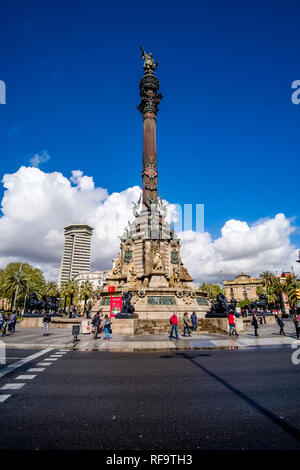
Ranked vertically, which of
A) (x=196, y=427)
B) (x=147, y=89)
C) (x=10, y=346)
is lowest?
(x=10, y=346)

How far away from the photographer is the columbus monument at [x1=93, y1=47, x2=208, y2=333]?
25347mm

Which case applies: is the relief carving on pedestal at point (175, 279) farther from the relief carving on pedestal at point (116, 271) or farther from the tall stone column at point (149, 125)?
the tall stone column at point (149, 125)

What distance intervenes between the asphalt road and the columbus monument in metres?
12.9

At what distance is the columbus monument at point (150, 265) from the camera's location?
25.3 m

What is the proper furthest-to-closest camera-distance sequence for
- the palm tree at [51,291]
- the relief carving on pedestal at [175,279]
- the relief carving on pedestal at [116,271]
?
1. the palm tree at [51,291]
2. the relief carving on pedestal at [116,271]
3. the relief carving on pedestal at [175,279]

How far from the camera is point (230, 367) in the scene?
8859 millimetres

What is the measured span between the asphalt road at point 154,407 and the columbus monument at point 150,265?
12.9 m

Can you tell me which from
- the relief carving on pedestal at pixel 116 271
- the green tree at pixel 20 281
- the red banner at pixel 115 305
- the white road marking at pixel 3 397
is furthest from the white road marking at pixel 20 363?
the green tree at pixel 20 281

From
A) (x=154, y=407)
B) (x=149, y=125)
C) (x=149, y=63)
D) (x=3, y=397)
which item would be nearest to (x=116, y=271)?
(x=149, y=125)

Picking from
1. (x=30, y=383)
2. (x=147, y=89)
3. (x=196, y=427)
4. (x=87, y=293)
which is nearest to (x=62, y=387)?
(x=30, y=383)

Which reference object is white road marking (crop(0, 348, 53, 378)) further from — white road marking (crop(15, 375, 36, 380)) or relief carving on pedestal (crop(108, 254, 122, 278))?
relief carving on pedestal (crop(108, 254, 122, 278))
